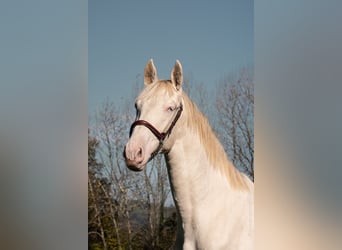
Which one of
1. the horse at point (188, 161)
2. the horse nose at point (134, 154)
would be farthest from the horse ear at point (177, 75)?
the horse nose at point (134, 154)

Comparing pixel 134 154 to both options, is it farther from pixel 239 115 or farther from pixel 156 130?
pixel 239 115

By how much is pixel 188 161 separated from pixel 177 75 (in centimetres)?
28

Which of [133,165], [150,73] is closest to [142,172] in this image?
[133,165]

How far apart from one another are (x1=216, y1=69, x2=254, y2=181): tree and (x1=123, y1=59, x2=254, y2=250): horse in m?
0.05

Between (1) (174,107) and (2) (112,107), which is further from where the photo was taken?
(2) (112,107)

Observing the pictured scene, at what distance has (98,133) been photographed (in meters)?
1.84

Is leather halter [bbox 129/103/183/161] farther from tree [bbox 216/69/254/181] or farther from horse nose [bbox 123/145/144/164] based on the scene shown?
tree [bbox 216/69/254/181]

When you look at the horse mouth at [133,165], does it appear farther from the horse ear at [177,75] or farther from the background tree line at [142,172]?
the horse ear at [177,75]
